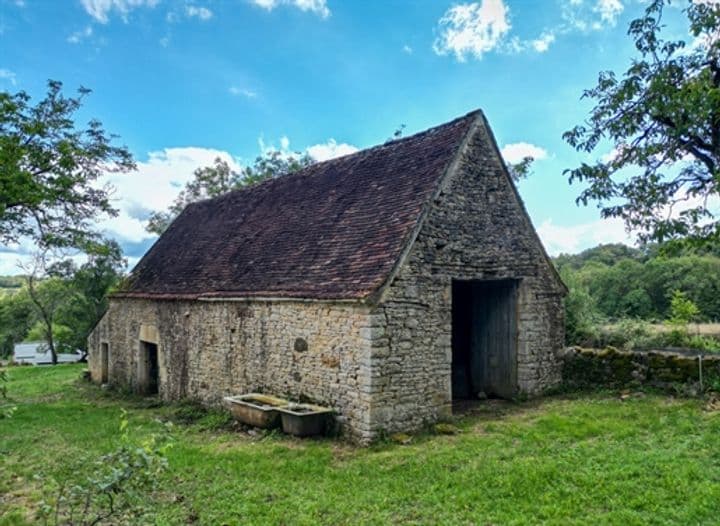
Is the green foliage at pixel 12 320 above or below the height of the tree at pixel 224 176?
below

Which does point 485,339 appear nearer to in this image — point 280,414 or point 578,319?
point 578,319

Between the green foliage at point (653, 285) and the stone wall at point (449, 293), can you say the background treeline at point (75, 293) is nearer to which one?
the stone wall at point (449, 293)

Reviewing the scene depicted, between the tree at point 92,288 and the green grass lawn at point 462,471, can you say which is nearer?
the green grass lawn at point 462,471

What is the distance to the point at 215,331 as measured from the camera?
12.2m

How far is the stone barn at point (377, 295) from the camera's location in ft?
28.8

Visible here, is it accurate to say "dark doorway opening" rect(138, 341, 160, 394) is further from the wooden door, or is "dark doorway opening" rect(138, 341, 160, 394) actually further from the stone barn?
the wooden door

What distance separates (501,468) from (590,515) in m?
1.51

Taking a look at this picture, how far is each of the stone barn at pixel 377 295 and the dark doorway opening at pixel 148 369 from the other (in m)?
0.79

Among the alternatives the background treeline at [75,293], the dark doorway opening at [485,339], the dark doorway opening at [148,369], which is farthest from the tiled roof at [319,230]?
the background treeline at [75,293]

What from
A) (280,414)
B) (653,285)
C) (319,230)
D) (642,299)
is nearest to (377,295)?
(280,414)

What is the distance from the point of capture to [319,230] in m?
11.4

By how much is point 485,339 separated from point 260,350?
5356 millimetres

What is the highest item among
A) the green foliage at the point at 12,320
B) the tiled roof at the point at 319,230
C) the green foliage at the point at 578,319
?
the tiled roof at the point at 319,230

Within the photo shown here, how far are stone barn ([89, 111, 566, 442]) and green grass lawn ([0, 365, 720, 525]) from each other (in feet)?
3.90
